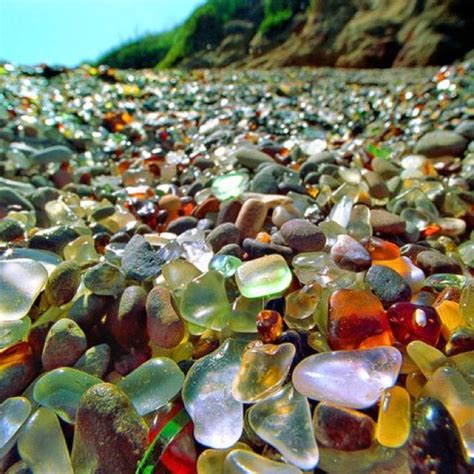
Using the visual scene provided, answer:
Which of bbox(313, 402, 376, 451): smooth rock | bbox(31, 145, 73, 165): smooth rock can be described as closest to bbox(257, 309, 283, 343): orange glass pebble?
bbox(313, 402, 376, 451): smooth rock

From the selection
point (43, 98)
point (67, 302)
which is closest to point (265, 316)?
point (67, 302)

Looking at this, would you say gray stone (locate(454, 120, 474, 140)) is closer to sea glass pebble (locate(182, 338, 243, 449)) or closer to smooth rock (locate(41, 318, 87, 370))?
sea glass pebble (locate(182, 338, 243, 449))

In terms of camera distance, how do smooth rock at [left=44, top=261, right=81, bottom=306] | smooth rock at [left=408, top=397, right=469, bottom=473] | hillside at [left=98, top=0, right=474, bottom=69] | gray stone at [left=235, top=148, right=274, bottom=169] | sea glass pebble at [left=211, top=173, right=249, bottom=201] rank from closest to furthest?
smooth rock at [left=408, top=397, right=469, bottom=473] → smooth rock at [left=44, top=261, right=81, bottom=306] → sea glass pebble at [left=211, top=173, right=249, bottom=201] → gray stone at [left=235, top=148, right=274, bottom=169] → hillside at [left=98, top=0, right=474, bottom=69]

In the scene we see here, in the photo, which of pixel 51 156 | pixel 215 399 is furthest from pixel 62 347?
pixel 51 156

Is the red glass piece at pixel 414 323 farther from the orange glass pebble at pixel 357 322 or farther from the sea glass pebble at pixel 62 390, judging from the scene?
the sea glass pebble at pixel 62 390

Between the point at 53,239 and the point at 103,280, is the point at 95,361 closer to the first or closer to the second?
the point at 103,280

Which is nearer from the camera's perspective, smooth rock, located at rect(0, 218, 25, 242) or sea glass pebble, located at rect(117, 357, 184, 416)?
sea glass pebble, located at rect(117, 357, 184, 416)

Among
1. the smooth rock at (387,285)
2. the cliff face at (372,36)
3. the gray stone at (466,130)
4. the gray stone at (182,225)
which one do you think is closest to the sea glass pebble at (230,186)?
the gray stone at (182,225)
